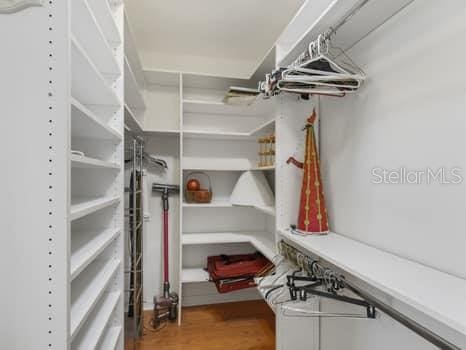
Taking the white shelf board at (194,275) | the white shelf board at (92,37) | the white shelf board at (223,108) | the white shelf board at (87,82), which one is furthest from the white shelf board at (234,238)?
the white shelf board at (92,37)

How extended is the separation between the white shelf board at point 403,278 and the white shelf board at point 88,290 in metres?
0.97

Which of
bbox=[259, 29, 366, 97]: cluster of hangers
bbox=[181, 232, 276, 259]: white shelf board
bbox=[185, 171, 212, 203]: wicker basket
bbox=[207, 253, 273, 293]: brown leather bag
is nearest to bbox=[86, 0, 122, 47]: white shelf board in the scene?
bbox=[259, 29, 366, 97]: cluster of hangers

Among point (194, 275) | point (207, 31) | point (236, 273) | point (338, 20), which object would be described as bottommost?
point (194, 275)

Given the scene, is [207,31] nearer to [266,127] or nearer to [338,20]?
[266,127]

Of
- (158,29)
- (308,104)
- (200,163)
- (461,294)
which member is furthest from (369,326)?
(158,29)

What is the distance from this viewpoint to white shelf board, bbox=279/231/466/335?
69 centimetres

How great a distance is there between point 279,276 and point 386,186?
84 cm

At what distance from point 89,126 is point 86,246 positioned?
0.55 meters

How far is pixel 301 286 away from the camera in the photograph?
1.38 meters

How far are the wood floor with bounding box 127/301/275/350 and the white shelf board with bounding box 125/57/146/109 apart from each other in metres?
2.03

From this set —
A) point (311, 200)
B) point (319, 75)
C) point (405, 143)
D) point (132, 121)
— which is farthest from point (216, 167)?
point (405, 143)

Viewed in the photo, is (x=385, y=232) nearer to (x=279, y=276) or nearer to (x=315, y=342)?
(x=279, y=276)

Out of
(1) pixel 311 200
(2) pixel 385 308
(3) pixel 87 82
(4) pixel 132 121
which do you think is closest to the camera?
(2) pixel 385 308

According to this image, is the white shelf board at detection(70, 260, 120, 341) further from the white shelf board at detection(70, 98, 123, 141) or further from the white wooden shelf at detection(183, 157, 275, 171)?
the white wooden shelf at detection(183, 157, 275, 171)
